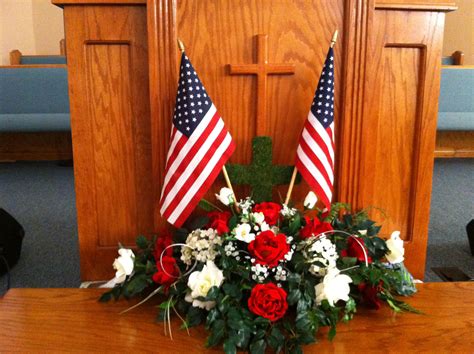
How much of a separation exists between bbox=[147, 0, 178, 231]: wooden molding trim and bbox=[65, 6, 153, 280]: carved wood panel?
61mm

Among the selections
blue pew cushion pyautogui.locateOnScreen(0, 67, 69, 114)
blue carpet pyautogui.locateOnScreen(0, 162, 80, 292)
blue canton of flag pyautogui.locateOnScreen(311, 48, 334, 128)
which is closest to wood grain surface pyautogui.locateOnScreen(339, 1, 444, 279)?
blue canton of flag pyautogui.locateOnScreen(311, 48, 334, 128)

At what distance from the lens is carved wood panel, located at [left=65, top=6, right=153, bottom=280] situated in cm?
139

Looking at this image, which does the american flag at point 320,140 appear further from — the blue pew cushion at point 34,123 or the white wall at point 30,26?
the white wall at point 30,26

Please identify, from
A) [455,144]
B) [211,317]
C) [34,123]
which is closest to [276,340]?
[211,317]

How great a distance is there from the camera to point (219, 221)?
127cm

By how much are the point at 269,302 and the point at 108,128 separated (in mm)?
707

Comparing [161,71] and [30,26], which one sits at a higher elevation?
[30,26]

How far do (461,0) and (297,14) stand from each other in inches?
275

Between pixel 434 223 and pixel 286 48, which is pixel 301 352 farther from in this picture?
pixel 434 223

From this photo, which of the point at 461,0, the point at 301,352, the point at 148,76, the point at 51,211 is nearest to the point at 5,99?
the point at 51,211

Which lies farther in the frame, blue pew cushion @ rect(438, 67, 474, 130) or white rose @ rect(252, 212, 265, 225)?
blue pew cushion @ rect(438, 67, 474, 130)

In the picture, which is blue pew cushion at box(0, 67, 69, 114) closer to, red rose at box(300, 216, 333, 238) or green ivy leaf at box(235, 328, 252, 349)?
red rose at box(300, 216, 333, 238)

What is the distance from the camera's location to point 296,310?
1167 millimetres

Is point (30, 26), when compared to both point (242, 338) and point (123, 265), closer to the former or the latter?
point (123, 265)
